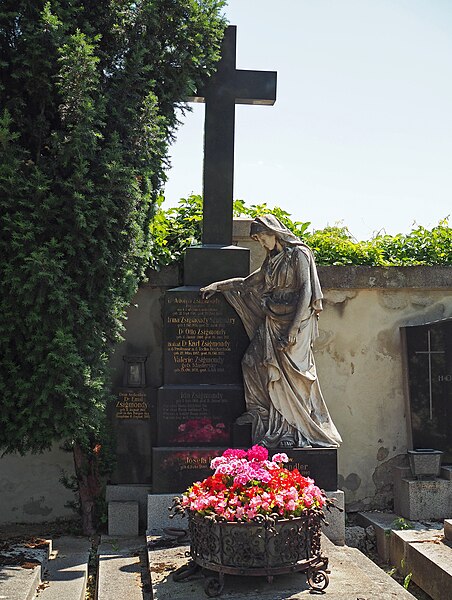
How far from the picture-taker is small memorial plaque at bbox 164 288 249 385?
266 inches

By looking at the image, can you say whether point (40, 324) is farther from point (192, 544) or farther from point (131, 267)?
point (192, 544)

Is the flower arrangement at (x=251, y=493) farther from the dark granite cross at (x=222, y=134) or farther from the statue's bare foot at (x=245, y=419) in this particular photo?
the dark granite cross at (x=222, y=134)

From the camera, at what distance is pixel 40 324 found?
5.98 metres

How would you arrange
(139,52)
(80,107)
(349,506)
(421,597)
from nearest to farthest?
(421,597)
(80,107)
(139,52)
(349,506)

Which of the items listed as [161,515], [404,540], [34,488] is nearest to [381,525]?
[404,540]

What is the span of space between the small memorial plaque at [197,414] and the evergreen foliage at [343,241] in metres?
1.65

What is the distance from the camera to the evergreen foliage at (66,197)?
5891mm

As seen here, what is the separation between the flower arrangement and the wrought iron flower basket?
0.17 ft

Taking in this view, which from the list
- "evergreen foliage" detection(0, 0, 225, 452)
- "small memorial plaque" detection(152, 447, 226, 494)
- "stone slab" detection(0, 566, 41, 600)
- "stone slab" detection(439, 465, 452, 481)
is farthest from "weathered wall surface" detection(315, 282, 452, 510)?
"stone slab" detection(0, 566, 41, 600)

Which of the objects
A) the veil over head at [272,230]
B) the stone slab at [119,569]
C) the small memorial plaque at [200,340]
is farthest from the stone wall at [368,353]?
the stone slab at [119,569]

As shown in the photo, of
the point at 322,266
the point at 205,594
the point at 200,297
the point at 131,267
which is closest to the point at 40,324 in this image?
the point at 131,267

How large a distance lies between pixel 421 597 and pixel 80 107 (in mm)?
4543

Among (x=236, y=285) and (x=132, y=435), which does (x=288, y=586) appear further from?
(x=236, y=285)

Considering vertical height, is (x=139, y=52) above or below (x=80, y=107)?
above
